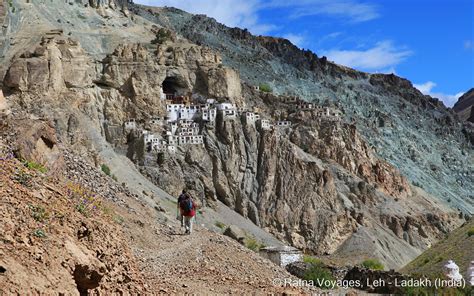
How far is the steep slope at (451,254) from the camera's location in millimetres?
20375

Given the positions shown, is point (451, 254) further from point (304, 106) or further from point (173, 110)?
point (304, 106)

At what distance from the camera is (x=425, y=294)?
1788cm

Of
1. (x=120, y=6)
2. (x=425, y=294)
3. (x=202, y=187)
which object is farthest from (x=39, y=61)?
(x=425, y=294)

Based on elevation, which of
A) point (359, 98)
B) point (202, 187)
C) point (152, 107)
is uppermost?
point (359, 98)

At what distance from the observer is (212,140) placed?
203 feet

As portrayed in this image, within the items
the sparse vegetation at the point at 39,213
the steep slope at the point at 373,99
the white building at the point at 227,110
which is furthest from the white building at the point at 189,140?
the sparse vegetation at the point at 39,213

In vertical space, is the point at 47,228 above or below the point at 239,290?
above

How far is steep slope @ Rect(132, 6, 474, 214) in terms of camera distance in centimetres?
9412

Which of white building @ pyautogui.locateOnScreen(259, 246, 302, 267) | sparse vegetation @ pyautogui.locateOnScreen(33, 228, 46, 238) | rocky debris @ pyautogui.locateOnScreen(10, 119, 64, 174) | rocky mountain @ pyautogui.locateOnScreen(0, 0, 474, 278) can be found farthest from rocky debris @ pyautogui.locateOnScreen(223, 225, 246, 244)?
sparse vegetation @ pyautogui.locateOnScreen(33, 228, 46, 238)

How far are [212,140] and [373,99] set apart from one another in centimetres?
6013

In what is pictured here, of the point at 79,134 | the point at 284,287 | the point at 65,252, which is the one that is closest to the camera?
the point at 65,252

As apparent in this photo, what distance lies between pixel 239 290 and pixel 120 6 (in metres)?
75.6

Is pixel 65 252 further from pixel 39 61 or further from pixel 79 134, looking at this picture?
pixel 39 61

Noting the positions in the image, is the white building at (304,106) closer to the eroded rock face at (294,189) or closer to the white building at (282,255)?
the eroded rock face at (294,189)
